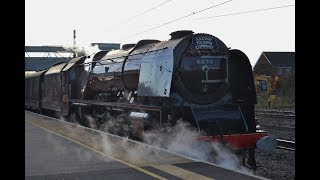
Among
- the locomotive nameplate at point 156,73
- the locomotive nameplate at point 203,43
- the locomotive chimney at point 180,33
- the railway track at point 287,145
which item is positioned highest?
the locomotive chimney at point 180,33

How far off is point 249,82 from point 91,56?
8.78 metres

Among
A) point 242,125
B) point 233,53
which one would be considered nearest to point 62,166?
point 242,125

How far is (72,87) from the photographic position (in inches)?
754

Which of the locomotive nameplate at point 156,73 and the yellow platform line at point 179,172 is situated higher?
the locomotive nameplate at point 156,73

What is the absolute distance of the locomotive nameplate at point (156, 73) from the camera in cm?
1002

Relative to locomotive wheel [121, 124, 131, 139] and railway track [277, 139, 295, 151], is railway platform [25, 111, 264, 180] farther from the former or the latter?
railway track [277, 139, 295, 151]

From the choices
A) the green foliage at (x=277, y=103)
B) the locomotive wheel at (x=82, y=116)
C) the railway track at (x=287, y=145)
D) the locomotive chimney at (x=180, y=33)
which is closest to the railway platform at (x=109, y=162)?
the locomotive chimney at (x=180, y=33)

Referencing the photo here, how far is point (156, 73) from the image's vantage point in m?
10.6

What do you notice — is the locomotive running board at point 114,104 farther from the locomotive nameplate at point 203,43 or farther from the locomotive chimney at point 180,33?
the locomotive chimney at point 180,33

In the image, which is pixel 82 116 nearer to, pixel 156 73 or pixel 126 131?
pixel 126 131

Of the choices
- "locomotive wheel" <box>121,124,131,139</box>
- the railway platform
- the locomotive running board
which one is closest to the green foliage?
the locomotive running board

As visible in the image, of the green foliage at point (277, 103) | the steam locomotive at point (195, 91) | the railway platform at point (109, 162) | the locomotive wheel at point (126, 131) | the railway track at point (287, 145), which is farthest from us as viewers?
the green foliage at point (277, 103)
